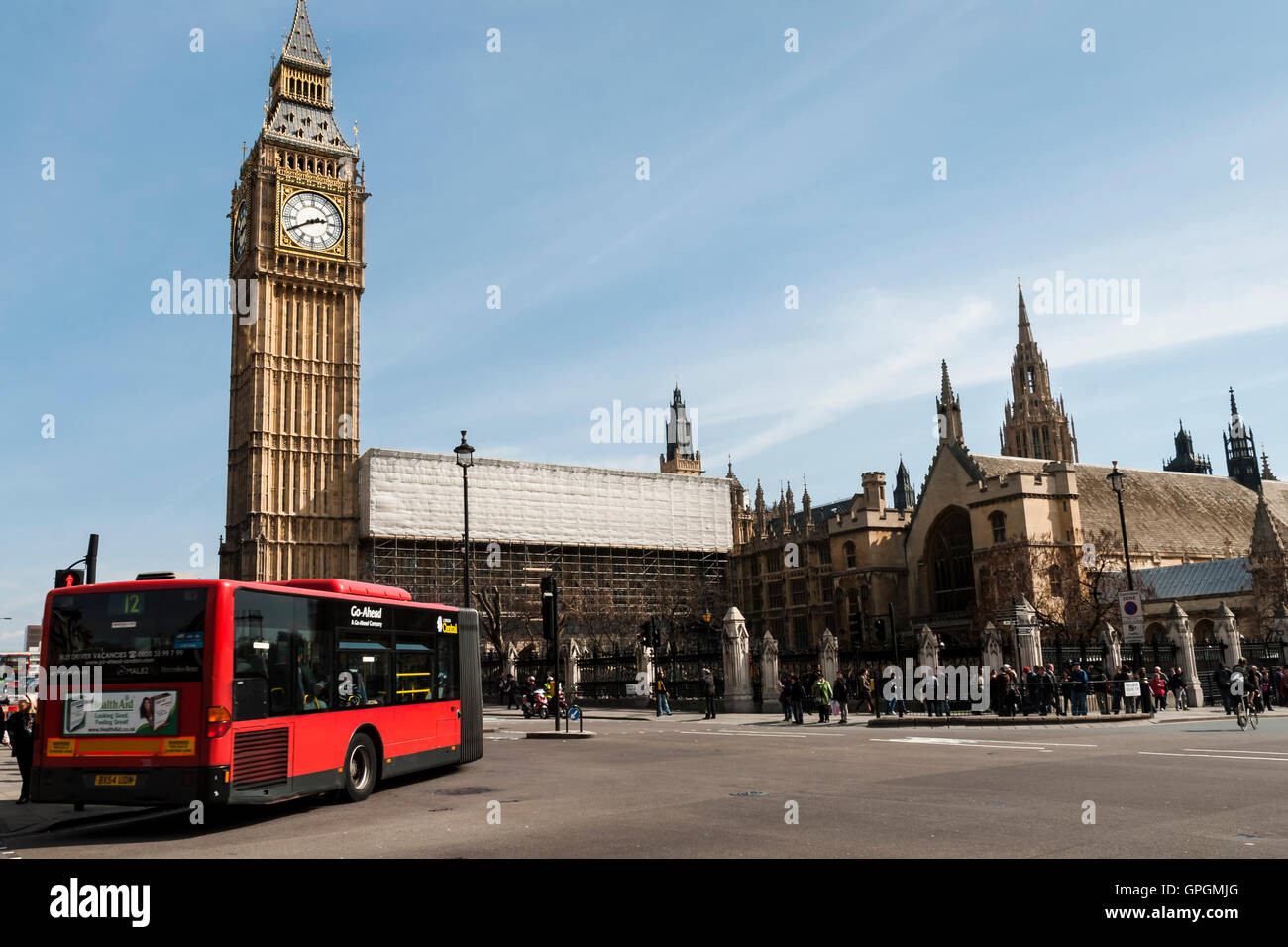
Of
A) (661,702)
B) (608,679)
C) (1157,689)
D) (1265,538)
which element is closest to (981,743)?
(1157,689)

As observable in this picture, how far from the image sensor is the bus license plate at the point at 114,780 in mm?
10472

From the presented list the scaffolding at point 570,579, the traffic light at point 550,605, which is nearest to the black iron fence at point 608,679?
the traffic light at point 550,605

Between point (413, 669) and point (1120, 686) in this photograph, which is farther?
point (1120, 686)

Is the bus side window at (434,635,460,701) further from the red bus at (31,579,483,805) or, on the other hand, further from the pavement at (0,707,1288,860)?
the red bus at (31,579,483,805)

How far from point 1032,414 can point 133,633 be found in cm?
9810

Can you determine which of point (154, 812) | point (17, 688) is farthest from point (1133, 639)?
point (17, 688)

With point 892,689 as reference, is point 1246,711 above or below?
below

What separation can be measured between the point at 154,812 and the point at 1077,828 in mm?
11609

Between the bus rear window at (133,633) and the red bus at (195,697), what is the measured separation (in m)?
0.01

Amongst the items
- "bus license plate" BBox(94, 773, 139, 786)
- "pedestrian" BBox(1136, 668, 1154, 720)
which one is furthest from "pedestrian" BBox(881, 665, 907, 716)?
"bus license plate" BBox(94, 773, 139, 786)

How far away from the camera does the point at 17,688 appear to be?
4481 centimetres

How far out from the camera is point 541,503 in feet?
266

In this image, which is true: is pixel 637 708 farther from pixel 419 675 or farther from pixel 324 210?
pixel 324 210

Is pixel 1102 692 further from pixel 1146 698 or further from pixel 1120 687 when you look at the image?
pixel 1146 698
